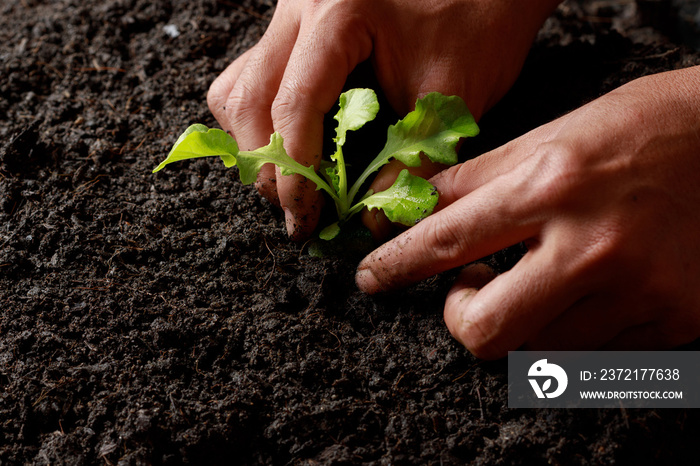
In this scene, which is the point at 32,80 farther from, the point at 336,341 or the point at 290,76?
the point at 336,341

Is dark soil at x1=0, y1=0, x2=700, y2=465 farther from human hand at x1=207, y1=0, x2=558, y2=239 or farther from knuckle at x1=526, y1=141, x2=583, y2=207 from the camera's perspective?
knuckle at x1=526, y1=141, x2=583, y2=207

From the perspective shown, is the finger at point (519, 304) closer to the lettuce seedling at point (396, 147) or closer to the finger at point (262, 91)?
the lettuce seedling at point (396, 147)

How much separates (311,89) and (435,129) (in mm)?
291

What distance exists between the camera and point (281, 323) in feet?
4.03

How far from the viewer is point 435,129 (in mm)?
1241

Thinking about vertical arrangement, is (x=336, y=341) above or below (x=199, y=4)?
below

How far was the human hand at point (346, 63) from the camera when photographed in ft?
4.16

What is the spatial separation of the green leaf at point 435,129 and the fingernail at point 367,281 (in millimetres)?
257

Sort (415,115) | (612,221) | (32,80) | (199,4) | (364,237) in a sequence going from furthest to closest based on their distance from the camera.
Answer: (199,4), (32,80), (364,237), (415,115), (612,221)

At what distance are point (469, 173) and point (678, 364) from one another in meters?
Result: 0.57

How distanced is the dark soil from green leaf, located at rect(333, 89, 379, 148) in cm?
32

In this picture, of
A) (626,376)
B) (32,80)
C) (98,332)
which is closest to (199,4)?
(32,80)

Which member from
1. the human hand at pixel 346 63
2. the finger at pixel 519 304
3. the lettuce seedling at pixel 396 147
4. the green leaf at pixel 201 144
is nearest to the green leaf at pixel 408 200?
the lettuce seedling at pixel 396 147

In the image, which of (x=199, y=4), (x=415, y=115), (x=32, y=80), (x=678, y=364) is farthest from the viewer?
(x=199, y=4)
